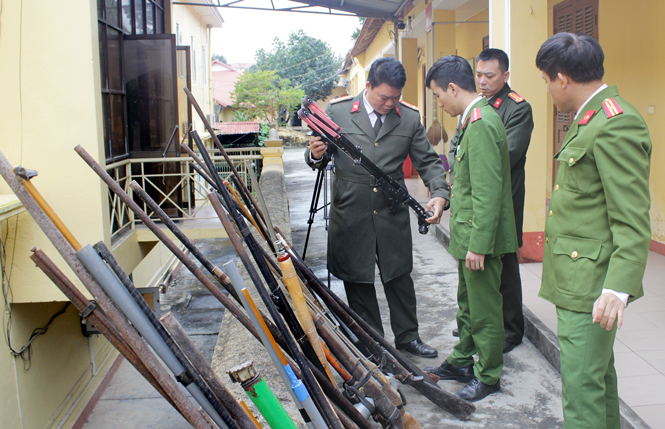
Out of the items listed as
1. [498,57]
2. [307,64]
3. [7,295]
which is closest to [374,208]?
[498,57]

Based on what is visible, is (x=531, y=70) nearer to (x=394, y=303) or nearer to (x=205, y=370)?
(x=394, y=303)

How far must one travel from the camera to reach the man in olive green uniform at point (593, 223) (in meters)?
1.83

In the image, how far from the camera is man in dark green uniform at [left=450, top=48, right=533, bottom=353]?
3.53 metres

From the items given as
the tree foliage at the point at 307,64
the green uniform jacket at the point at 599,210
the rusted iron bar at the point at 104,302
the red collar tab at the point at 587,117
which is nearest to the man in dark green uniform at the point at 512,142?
the green uniform jacket at the point at 599,210

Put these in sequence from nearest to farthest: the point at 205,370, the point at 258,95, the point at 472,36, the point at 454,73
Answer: the point at 205,370, the point at 454,73, the point at 472,36, the point at 258,95

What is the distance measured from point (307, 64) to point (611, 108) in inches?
1709

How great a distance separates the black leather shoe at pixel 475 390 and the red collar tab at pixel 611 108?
159 centimetres

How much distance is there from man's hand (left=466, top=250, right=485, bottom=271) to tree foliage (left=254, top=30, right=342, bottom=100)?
4010 centimetres

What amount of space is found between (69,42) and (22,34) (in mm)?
304

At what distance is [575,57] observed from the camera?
6.51 ft

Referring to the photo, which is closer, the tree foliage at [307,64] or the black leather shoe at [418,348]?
the black leather shoe at [418,348]

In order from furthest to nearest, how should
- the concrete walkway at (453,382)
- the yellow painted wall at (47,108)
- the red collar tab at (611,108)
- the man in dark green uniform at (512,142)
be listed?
1. the yellow painted wall at (47,108)
2. the man in dark green uniform at (512,142)
3. the concrete walkway at (453,382)
4. the red collar tab at (611,108)

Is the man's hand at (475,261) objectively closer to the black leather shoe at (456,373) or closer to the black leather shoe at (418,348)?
the black leather shoe at (456,373)

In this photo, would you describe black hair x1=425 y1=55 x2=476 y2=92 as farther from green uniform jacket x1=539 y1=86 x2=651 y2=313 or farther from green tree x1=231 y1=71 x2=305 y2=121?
green tree x1=231 y1=71 x2=305 y2=121
